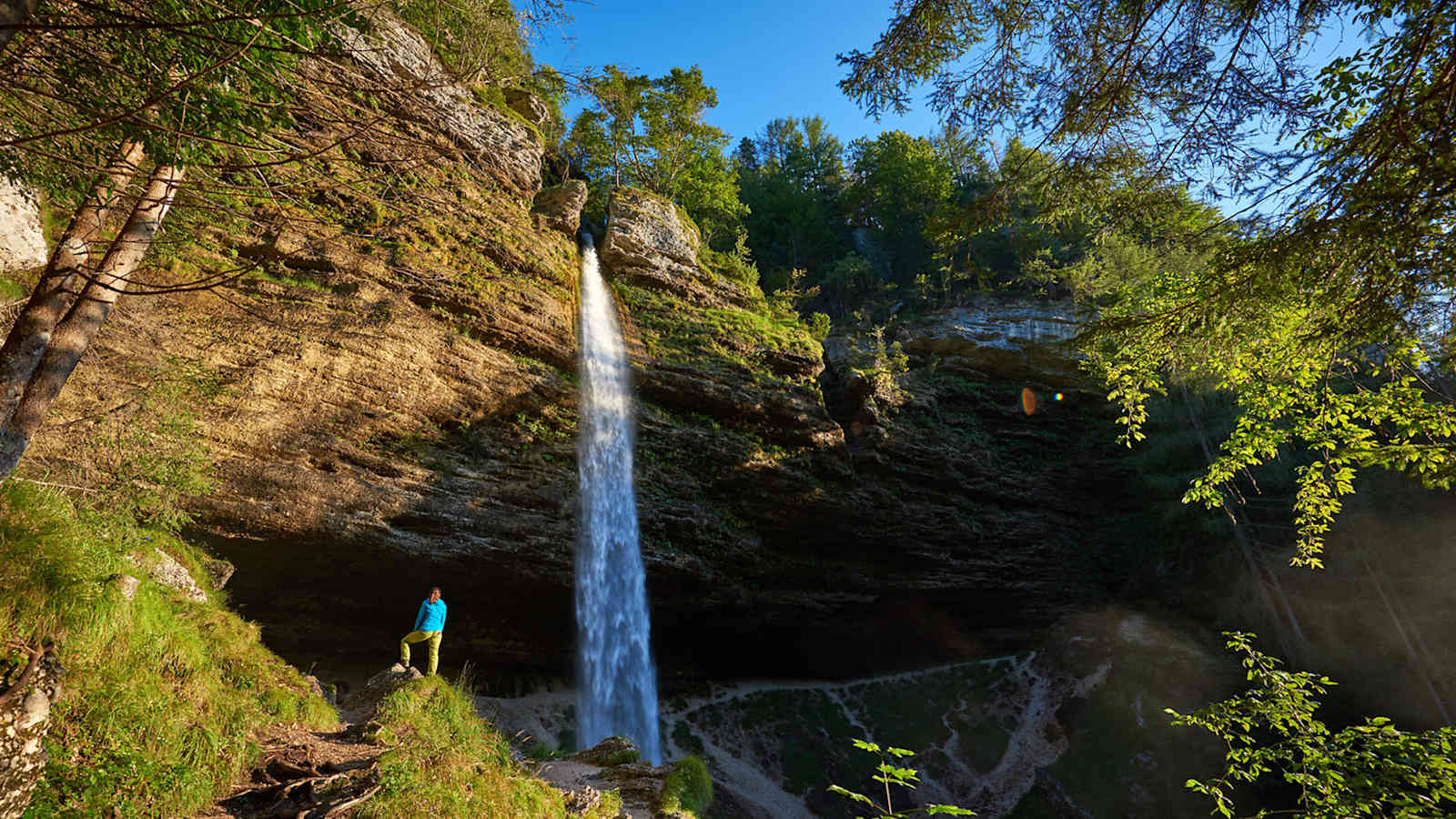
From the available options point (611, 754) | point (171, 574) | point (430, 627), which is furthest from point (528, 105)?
point (611, 754)

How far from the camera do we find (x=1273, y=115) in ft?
11.3

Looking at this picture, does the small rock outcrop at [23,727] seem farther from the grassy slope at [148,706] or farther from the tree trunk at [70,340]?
the tree trunk at [70,340]

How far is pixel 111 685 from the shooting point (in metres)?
3.28

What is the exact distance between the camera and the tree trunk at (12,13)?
1.92 metres

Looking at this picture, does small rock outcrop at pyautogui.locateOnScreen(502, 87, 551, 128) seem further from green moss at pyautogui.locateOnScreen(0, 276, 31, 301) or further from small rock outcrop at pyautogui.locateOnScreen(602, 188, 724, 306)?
green moss at pyautogui.locateOnScreen(0, 276, 31, 301)

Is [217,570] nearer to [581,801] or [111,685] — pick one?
[111,685]

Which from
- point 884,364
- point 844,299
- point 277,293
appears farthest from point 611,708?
point 844,299

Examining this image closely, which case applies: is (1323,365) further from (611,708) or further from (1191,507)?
(1191,507)

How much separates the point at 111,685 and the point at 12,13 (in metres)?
3.42

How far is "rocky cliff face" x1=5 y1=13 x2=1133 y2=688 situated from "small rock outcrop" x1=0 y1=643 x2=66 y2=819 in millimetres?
2622

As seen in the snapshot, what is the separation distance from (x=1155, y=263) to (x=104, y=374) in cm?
2342

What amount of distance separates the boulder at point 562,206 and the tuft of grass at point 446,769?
1072 cm

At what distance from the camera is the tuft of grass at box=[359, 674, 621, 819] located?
3.85 meters

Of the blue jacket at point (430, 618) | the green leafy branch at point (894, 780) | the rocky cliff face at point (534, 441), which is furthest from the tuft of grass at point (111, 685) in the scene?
the green leafy branch at point (894, 780)
